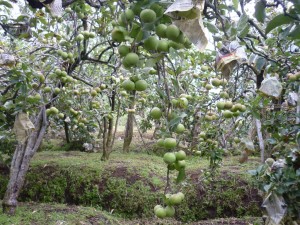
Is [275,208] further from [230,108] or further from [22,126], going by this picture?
[22,126]

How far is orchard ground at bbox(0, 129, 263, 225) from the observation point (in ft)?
11.4

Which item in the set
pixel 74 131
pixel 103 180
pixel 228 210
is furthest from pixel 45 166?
pixel 228 210

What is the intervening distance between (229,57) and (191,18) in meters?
0.33

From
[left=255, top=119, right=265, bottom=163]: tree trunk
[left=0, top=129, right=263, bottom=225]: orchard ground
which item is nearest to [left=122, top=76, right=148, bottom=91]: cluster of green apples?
[left=255, top=119, right=265, bottom=163]: tree trunk

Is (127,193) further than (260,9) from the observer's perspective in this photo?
Yes

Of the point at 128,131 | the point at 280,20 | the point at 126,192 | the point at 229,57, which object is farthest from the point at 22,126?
the point at 128,131

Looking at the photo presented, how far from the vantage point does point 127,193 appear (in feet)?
12.2

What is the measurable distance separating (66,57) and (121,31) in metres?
1.97

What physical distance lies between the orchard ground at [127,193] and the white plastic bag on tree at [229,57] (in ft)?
8.22

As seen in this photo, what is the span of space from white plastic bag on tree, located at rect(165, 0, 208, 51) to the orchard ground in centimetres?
282

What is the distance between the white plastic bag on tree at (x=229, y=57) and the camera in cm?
95

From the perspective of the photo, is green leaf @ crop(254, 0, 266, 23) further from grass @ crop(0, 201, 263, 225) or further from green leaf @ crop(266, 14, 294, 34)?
grass @ crop(0, 201, 263, 225)

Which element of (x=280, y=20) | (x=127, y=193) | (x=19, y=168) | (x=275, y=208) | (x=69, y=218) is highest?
(x=280, y=20)

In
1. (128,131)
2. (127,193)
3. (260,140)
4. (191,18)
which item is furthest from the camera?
(128,131)
